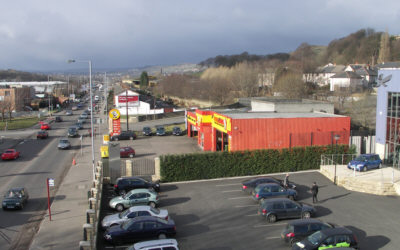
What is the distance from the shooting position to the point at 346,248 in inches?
557

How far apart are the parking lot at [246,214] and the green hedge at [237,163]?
0.81 metres

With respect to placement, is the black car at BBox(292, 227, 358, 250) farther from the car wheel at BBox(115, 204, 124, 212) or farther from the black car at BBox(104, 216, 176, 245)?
the car wheel at BBox(115, 204, 124, 212)

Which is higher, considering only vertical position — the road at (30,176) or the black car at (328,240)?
the black car at (328,240)

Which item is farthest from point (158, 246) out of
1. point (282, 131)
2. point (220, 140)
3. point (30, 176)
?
point (220, 140)

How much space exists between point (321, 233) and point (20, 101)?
3664 inches

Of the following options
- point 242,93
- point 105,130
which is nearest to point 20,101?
point 105,130

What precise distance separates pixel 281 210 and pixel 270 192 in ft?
9.23

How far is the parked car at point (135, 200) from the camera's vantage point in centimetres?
2141

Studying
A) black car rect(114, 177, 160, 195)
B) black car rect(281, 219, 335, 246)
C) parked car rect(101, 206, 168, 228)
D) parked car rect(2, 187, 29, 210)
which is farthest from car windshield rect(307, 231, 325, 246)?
parked car rect(2, 187, 29, 210)

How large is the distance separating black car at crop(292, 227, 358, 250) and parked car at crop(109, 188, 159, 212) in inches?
363

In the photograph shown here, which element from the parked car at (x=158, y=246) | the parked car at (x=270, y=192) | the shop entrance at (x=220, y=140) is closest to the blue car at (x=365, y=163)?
the parked car at (x=270, y=192)

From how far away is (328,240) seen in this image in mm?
15086

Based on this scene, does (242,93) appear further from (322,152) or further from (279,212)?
(279,212)

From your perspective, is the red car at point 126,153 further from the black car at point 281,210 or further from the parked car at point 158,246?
the parked car at point 158,246
